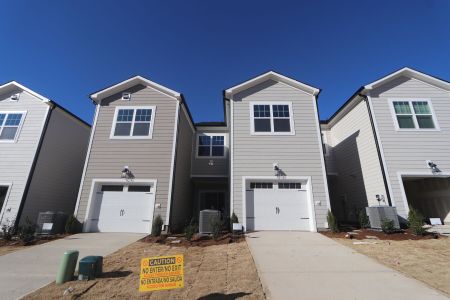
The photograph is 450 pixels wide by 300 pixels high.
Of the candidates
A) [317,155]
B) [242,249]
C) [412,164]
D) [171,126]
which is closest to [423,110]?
[412,164]

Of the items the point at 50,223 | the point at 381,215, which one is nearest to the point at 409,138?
the point at 381,215

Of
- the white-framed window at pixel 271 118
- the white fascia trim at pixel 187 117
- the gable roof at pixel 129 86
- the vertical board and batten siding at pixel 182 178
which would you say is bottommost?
the vertical board and batten siding at pixel 182 178

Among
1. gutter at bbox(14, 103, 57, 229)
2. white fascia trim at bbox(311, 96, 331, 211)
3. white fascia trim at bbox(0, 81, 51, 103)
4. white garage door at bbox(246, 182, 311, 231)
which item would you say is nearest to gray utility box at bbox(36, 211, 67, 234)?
gutter at bbox(14, 103, 57, 229)

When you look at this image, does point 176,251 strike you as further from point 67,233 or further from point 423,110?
point 423,110

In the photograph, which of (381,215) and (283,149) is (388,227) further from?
(283,149)

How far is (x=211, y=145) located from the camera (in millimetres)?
14469

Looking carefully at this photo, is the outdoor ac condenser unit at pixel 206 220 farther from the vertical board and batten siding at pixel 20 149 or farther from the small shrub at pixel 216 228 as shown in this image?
the vertical board and batten siding at pixel 20 149

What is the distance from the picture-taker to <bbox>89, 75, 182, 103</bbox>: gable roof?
11.6 metres

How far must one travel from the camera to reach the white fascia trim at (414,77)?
11.4 m

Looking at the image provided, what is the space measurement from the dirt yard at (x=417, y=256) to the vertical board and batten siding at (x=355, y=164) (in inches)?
141

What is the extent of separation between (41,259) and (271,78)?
11502 mm

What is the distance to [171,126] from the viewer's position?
11.2 m

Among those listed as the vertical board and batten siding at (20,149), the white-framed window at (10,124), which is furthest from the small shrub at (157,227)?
the white-framed window at (10,124)

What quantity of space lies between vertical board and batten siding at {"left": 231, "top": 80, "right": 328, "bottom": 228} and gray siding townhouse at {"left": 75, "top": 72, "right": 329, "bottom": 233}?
44 mm
